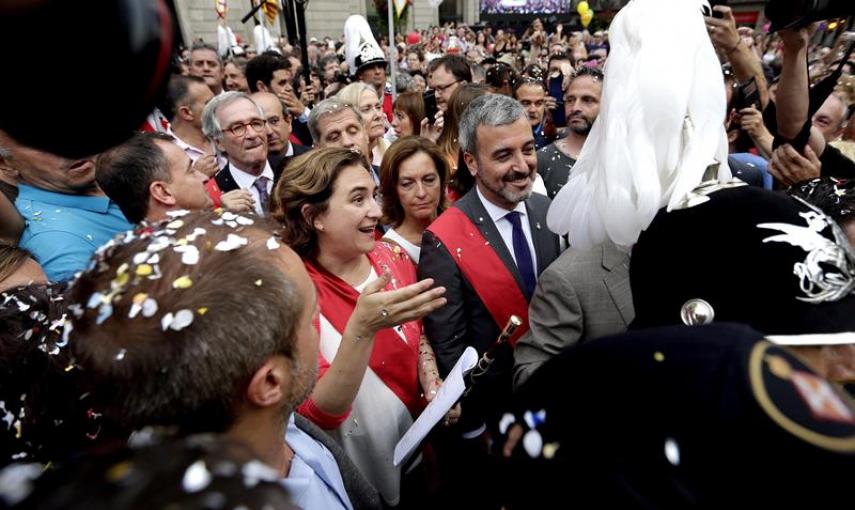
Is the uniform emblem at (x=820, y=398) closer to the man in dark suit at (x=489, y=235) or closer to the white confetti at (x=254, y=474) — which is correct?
the white confetti at (x=254, y=474)

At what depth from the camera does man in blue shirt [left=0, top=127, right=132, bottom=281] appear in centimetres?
190

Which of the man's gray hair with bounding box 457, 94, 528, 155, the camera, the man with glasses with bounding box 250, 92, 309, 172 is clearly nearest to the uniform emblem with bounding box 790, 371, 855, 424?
the camera

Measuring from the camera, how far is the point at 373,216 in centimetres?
205

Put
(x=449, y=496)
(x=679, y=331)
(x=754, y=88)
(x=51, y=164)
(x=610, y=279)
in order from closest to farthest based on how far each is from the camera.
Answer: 1. (x=679, y=331)
2. (x=610, y=279)
3. (x=51, y=164)
4. (x=449, y=496)
5. (x=754, y=88)

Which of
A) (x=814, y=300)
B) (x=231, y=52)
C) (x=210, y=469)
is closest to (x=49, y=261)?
(x=210, y=469)

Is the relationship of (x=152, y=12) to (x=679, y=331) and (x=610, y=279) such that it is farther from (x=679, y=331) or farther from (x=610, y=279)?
(x=610, y=279)

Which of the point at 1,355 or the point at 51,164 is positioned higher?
the point at 51,164

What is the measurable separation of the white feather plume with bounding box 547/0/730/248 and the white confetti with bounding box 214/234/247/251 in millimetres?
885

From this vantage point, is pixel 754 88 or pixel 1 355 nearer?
pixel 1 355

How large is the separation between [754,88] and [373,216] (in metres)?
2.58

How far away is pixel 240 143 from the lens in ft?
10.7

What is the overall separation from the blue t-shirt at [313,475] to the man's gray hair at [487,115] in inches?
59.9

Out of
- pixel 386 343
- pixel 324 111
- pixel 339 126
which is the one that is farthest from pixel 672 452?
pixel 324 111

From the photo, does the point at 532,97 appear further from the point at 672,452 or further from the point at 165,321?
the point at 672,452
